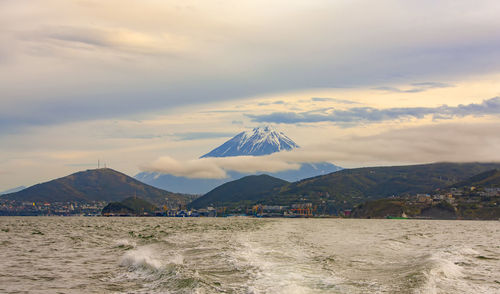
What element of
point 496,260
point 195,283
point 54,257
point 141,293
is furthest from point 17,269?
point 496,260

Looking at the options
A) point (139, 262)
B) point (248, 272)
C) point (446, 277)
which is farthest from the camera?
point (139, 262)

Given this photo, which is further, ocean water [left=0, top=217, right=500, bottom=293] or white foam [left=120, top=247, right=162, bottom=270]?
white foam [left=120, top=247, right=162, bottom=270]

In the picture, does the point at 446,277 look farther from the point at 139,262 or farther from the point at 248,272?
the point at 139,262

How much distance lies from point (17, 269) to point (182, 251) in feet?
65.6

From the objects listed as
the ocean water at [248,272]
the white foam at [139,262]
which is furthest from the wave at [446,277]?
the white foam at [139,262]

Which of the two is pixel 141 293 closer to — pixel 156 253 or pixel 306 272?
pixel 306 272

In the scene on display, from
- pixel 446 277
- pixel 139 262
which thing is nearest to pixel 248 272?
pixel 139 262

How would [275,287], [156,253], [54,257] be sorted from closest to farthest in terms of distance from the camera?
[275,287]
[54,257]
[156,253]

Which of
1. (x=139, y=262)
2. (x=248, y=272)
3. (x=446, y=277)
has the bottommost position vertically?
(x=446, y=277)

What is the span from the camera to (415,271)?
127 ft

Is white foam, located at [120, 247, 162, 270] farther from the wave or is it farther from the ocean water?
the wave

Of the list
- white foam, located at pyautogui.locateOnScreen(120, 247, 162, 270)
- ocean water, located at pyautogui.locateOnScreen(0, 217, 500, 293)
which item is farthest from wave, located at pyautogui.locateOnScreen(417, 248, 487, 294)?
white foam, located at pyautogui.locateOnScreen(120, 247, 162, 270)

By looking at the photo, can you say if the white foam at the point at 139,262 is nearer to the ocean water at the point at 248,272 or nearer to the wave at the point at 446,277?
the ocean water at the point at 248,272

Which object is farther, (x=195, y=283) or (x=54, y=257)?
(x=54, y=257)
